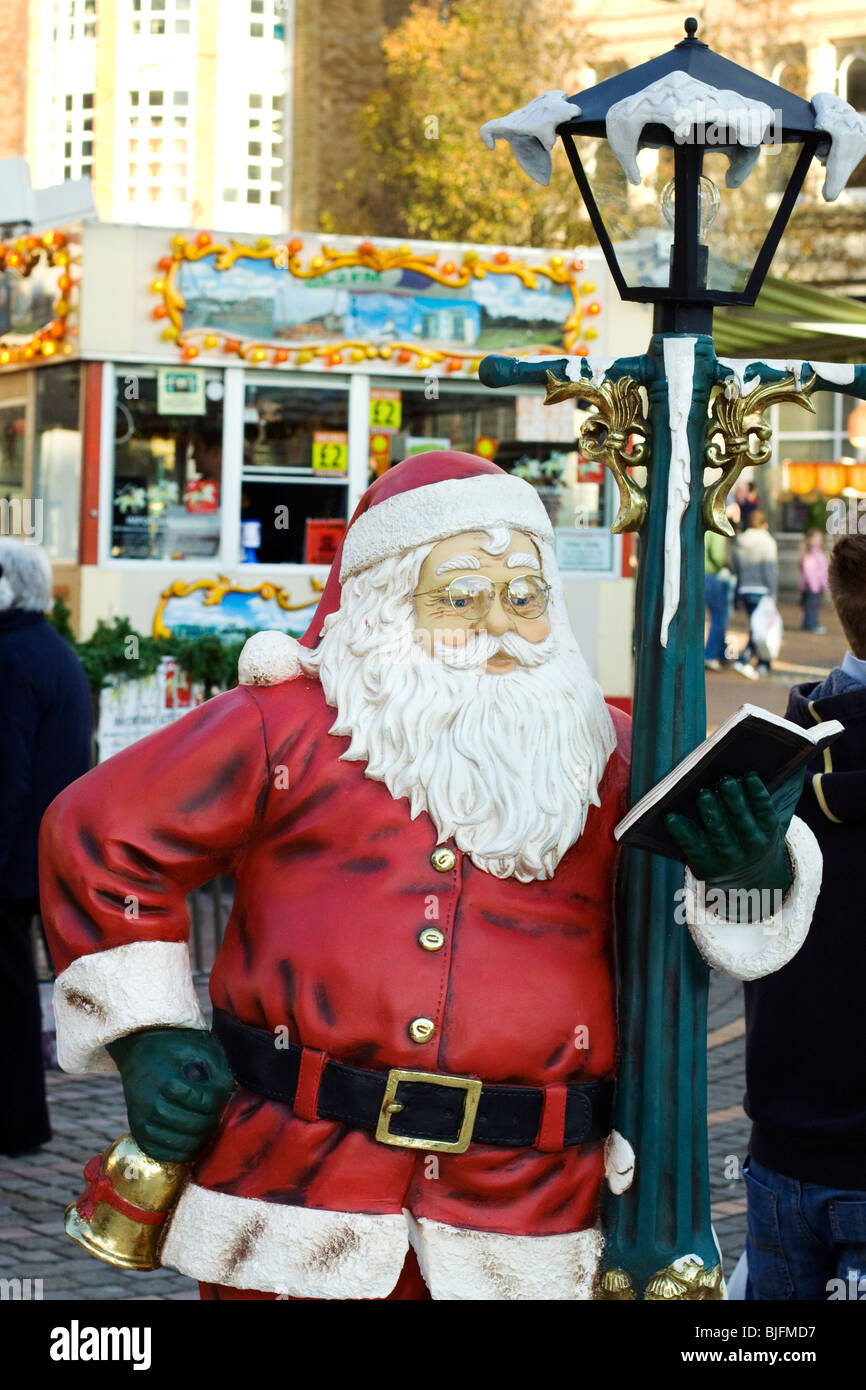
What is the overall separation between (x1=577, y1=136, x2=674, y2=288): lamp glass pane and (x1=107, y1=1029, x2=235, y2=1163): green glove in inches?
57.1

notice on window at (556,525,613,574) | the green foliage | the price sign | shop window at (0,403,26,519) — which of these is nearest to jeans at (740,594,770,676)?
notice on window at (556,525,613,574)

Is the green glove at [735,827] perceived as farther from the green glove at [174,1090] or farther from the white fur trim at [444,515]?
the green glove at [174,1090]

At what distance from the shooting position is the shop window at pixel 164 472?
12156 mm

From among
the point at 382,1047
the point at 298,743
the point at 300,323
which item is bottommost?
the point at 382,1047

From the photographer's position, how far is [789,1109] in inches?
127

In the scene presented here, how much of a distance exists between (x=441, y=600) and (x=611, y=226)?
721 mm

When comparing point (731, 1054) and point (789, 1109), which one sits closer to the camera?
Answer: point (789, 1109)

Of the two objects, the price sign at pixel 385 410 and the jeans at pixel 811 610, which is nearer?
the price sign at pixel 385 410

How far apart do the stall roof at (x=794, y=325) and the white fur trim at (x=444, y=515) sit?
6.39 m

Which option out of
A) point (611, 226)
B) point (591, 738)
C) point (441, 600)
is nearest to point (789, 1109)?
point (591, 738)

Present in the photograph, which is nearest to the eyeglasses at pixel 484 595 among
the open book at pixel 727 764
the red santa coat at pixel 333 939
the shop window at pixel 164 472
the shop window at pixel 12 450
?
the red santa coat at pixel 333 939

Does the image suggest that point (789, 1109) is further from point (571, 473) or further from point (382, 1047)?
point (571, 473)

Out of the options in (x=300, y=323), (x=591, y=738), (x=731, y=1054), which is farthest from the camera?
(x=300, y=323)

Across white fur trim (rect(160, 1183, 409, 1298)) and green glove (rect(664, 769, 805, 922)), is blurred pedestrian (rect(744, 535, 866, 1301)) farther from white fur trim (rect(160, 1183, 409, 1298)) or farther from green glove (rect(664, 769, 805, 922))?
→ white fur trim (rect(160, 1183, 409, 1298))
